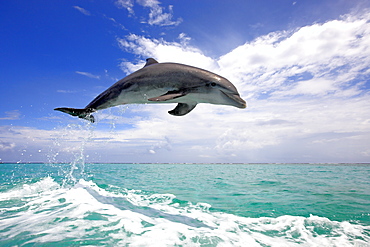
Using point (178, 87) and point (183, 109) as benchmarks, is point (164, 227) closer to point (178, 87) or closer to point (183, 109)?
point (183, 109)

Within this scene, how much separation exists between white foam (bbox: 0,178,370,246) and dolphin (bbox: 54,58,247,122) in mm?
3221

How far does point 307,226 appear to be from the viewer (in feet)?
20.0

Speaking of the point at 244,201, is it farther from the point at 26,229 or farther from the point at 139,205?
the point at 26,229

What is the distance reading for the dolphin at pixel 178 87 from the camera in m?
4.96

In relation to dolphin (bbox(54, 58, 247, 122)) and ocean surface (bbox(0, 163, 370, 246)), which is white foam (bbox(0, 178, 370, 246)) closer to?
ocean surface (bbox(0, 163, 370, 246))

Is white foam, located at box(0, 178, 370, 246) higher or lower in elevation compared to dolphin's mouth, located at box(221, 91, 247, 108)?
lower

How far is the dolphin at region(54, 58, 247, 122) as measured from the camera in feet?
16.3

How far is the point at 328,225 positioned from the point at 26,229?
8.31m

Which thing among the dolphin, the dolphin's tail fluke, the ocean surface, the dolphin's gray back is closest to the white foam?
the ocean surface

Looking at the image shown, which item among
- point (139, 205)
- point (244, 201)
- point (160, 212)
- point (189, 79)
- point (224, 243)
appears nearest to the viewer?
point (224, 243)


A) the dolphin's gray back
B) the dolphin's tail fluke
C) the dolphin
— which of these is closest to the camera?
the dolphin

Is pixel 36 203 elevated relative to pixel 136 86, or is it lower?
lower

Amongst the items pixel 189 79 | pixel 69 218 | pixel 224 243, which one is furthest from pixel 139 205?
pixel 189 79

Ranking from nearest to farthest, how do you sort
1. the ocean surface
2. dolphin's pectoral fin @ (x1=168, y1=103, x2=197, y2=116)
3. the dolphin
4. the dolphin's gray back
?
the ocean surface < the dolphin < the dolphin's gray back < dolphin's pectoral fin @ (x1=168, y1=103, x2=197, y2=116)
